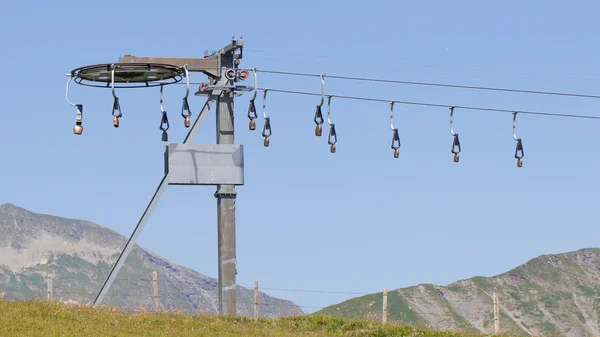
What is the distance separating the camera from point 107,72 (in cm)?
3084

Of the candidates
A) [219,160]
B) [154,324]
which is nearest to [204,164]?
[219,160]

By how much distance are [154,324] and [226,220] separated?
4.78 m

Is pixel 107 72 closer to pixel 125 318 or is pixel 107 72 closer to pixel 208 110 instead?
pixel 208 110

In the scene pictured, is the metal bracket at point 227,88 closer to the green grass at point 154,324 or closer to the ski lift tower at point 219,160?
the ski lift tower at point 219,160

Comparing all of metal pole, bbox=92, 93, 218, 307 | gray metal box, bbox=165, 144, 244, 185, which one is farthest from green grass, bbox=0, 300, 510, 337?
gray metal box, bbox=165, 144, 244, 185

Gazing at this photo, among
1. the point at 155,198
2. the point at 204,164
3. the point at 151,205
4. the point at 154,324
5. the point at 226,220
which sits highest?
the point at 204,164

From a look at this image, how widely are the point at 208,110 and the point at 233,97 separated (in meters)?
0.84

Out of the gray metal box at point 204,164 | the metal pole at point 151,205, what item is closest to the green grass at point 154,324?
the metal pole at point 151,205

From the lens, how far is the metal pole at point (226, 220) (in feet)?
108

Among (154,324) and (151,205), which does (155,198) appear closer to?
(151,205)

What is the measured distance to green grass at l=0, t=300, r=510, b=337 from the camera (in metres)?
27.6

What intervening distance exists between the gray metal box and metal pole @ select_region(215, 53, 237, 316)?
27cm

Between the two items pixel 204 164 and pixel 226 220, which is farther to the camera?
pixel 226 220

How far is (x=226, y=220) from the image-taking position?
108 feet
